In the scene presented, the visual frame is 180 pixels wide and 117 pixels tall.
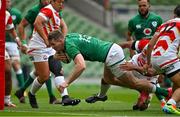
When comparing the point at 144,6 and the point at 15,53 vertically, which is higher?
the point at 144,6

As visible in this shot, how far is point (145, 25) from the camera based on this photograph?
15.3 meters

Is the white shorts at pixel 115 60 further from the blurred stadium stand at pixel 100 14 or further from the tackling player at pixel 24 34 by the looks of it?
the blurred stadium stand at pixel 100 14

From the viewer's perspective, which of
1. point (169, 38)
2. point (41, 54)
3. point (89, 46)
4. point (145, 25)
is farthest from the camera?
point (145, 25)

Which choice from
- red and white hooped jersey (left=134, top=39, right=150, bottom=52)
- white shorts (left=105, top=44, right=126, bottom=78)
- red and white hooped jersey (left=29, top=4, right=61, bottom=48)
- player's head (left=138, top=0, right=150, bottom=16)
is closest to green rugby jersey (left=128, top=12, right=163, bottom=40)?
player's head (left=138, top=0, right=150, bottom=16)

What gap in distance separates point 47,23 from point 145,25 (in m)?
2.49

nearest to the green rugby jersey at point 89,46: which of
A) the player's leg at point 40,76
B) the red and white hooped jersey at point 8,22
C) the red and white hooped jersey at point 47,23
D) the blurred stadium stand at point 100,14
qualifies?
the red and white hooped jersey at point 47,23

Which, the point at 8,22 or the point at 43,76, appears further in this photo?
the point at 8,22

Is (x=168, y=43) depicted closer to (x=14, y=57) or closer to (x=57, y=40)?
(x=57, y=40)

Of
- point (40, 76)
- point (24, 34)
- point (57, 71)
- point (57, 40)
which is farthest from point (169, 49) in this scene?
point (24, 34)

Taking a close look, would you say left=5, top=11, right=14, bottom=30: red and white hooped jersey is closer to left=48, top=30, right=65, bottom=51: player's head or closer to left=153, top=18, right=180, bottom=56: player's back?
left=48, top=30, right=65, bottom=51: player's head

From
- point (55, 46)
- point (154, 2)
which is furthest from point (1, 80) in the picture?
point (154, 2)

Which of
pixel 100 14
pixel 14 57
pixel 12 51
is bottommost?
pixel 100 14

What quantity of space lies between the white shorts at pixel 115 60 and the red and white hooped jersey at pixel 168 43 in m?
0.66

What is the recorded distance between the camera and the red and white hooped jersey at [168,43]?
12000mm
